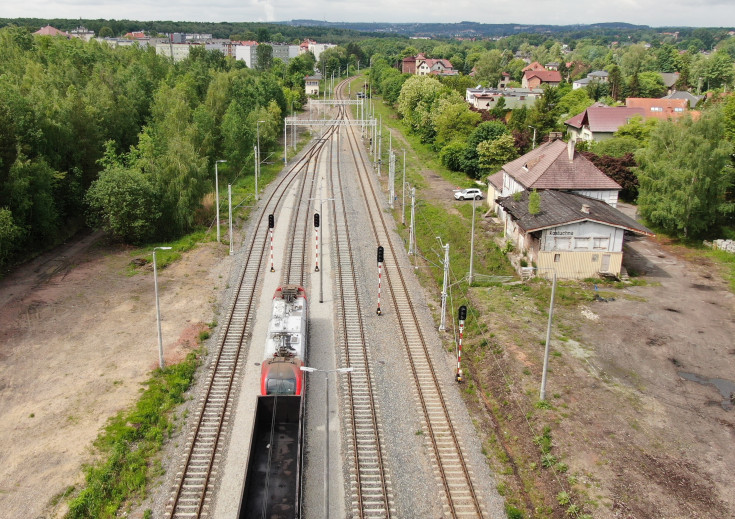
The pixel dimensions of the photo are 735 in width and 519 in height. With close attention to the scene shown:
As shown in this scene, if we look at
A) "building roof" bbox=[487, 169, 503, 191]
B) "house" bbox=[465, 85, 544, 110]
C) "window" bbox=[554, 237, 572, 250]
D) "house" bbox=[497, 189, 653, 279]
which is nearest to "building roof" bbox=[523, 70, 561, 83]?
"house" bbox=[465, 85, 544, 110]

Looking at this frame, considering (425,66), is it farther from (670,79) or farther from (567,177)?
(567,177)

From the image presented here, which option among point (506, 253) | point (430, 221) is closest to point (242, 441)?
point (506, 253)

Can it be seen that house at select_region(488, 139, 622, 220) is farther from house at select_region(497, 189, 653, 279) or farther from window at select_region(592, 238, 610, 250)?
window at select_region(592, 238, 610, 250)

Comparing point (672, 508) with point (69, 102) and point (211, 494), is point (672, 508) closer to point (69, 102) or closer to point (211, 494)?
point (211, 494)

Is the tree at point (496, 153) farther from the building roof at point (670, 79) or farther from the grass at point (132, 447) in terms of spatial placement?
the building roof at point (670, 79)

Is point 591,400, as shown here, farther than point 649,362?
No

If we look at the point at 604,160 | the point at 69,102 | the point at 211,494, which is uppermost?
the point at 69,102
